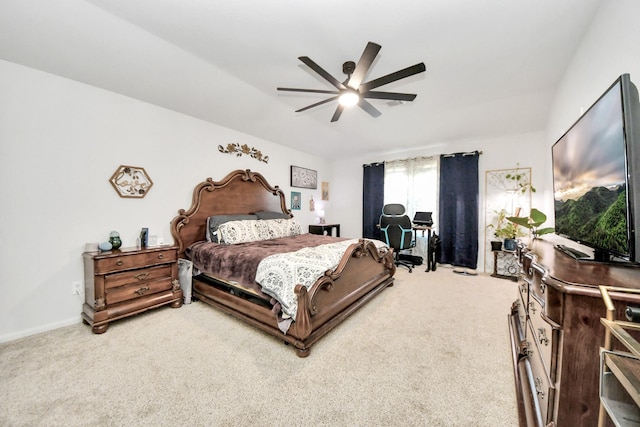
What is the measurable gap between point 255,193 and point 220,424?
130 inches

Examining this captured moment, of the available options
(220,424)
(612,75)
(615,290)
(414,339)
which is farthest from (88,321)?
(612,75)

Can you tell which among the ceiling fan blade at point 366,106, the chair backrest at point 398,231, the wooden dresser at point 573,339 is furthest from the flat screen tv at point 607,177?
the chair backrest at point 398,231

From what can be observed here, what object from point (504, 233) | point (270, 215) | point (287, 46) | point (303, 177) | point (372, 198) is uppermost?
point (287, 46)

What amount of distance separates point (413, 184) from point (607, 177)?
3925 millimetres

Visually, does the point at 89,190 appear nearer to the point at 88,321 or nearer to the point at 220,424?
the point at 88,321

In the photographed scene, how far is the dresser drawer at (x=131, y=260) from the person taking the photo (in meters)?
2.25

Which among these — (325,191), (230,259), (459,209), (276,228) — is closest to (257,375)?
(230,259)

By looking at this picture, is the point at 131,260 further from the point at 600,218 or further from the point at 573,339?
the point at 600,218

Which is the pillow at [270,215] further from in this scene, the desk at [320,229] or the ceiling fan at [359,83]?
the ceiling fan at [359,83]

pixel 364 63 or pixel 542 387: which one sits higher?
pixel 364 63

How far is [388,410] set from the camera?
1380mm

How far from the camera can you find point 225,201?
3.71m

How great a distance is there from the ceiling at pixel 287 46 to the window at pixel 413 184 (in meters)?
1.68

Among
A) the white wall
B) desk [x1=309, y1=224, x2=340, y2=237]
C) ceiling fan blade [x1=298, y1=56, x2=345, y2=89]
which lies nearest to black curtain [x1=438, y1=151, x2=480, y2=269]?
desk [x1=309, y1=224, x2=340, y2=237]
